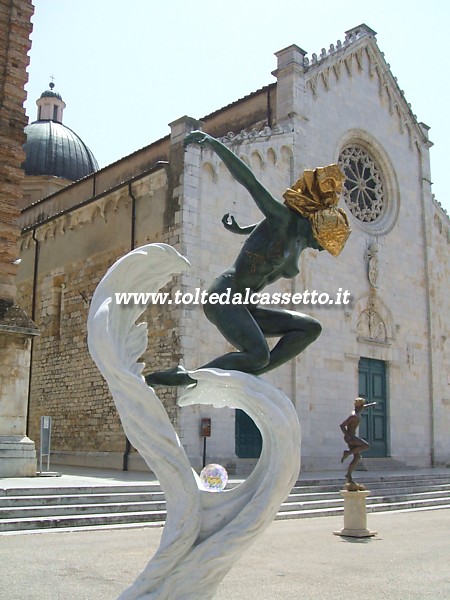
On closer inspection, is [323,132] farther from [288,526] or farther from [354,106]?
[288,526]

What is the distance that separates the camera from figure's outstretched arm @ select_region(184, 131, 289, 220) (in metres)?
5.69

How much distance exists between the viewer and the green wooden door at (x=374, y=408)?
2520cm

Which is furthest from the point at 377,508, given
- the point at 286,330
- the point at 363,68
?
the point at 363,68

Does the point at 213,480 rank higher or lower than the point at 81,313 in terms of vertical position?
lower

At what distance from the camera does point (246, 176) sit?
571cm

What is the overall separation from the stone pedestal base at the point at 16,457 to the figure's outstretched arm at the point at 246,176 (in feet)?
38.8

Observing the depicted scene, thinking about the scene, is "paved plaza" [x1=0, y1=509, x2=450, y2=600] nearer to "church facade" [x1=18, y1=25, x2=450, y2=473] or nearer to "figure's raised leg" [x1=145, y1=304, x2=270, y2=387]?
"figure's raised leg" [x1=145, y1=304, x2=270, y2=387]

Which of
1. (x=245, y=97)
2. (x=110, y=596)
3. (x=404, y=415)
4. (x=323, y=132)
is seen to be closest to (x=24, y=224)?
(x=245, y=97)

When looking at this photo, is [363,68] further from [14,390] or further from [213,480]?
[213,480]

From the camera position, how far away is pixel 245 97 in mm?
26172

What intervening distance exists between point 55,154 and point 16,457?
27.9m

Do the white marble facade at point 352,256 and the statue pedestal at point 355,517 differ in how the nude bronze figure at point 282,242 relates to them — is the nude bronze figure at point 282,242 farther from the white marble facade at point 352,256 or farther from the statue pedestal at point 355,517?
the white marble facade at point 352,256

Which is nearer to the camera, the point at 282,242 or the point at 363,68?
the point at 282,242

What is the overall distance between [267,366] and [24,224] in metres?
30.9
